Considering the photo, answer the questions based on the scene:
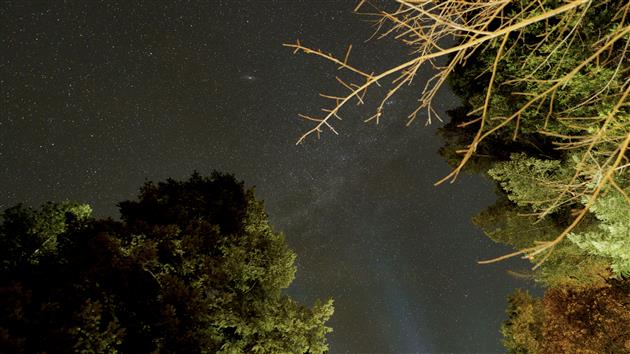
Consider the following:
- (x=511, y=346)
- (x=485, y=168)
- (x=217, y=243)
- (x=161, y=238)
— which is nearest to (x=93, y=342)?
(x=161, y=238)

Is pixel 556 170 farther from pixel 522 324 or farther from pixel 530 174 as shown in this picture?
pixel 522 324

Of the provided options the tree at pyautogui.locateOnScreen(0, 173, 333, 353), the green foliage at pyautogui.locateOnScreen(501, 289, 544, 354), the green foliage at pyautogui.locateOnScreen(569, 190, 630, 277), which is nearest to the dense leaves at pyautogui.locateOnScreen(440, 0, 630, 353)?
the green foliage at pyautogui.locateOnScreen(569, 190, 630, 277)

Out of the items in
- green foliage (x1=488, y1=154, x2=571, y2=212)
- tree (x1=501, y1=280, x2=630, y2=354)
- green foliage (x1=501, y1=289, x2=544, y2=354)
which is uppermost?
green foliage (x1=488, y1=154, x2=571, y2=212)

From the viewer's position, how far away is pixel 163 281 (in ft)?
25.8

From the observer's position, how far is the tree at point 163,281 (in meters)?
6.07

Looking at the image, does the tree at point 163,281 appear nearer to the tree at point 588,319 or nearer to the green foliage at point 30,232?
the green foliage at point 30,232

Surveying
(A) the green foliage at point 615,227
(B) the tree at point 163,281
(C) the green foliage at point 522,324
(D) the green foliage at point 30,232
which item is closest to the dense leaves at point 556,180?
(A) the green foliage at point 615,227

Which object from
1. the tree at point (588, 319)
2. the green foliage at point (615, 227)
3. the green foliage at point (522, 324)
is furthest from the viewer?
the green foliage at point (522, 324)

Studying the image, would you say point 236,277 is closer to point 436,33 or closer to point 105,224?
point 105,224

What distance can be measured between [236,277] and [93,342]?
4.00 m

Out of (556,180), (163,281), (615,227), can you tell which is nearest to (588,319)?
(556,180)

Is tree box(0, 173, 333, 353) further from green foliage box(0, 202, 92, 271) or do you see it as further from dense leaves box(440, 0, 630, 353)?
dense leaves box(440, 0, 630, 353)

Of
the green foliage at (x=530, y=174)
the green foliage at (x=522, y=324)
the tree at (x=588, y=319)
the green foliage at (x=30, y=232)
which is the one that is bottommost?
the tree at (x=588, y=319)

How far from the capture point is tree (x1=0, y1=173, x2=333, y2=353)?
6070mm
